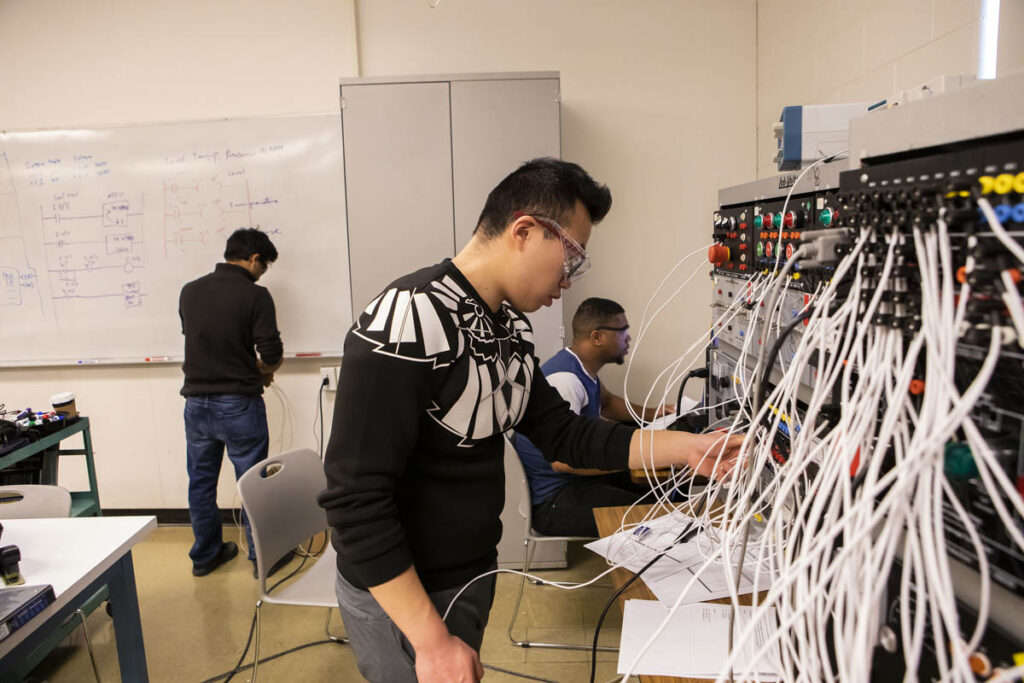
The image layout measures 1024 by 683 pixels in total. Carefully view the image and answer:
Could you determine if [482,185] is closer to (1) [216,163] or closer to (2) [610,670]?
(1) [216,163]

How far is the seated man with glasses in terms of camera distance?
2.21 meters

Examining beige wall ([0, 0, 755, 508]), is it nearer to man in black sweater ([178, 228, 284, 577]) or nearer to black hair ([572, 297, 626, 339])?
black hair ([572, 297, 626, 339])

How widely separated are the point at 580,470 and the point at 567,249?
1.29 m

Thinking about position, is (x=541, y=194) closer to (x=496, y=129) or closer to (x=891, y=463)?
(x=891, y=463)

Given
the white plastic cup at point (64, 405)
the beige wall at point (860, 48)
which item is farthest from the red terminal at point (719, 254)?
the white plastic cup at point (64, 405)

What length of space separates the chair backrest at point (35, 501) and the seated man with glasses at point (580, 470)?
1.43 metres

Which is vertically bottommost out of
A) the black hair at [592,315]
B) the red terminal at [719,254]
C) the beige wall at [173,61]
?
the black hair at [592,315]

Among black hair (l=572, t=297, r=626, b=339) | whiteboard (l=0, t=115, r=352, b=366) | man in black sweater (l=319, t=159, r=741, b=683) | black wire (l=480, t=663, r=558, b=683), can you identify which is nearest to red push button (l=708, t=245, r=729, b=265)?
man in black sweater (l=319, t=159, r=741, b=683)

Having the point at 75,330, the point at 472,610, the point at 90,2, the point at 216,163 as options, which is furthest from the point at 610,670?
the point at 90,2

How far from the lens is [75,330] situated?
3.29 meters

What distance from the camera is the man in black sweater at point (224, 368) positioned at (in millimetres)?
2756

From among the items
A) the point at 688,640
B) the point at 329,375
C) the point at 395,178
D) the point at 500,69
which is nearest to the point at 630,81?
the point at 500,69

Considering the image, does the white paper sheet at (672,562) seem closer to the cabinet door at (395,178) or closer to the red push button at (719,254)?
the red push button at (719,254)

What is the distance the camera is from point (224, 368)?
2777 mm
